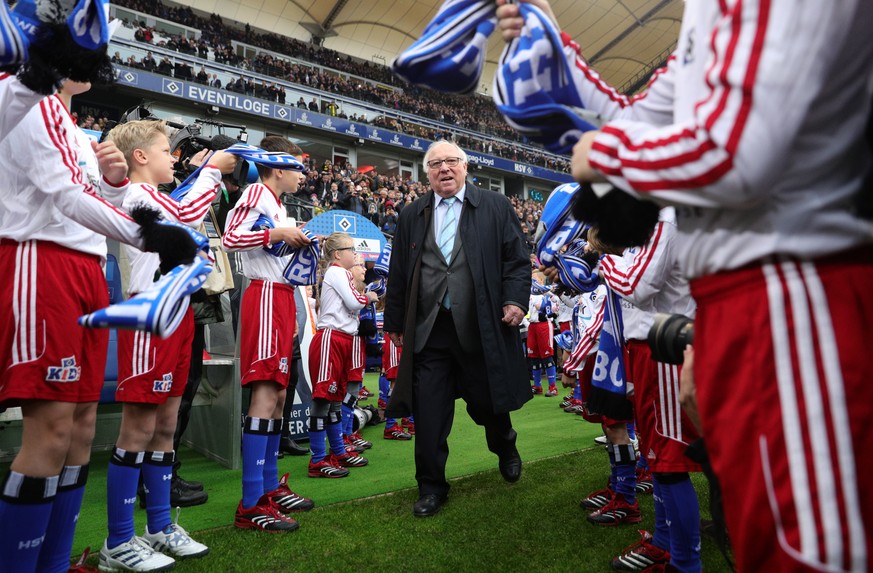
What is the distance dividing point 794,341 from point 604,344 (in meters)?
2.30

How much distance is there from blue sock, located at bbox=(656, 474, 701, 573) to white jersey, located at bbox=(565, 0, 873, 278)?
1572mm

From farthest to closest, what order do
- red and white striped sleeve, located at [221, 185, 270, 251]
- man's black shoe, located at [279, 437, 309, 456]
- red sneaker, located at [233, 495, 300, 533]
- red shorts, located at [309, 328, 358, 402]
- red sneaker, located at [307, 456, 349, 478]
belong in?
man's black shoe, located at [279, 437, 309, 456]
red shorts, located at [309, 328, 358, 402]
red sneaker, located at [307, 456, 349, 478]
red and white striped sleeve, located at [221, 185, 270, 251]
red sneaker, located at [233, 495, 300, 533]

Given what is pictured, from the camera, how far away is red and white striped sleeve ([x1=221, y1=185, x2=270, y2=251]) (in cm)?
313

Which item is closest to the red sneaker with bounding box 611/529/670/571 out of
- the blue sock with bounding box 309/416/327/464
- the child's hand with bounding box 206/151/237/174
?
the blue sock with bounding box 309/416/327/464

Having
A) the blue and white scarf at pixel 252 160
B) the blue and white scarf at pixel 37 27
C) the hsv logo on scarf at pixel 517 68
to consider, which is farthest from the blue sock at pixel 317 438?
the hsv logo on scarf at pixel 517 68

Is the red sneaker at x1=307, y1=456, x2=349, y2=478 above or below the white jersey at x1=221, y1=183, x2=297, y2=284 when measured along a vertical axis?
below

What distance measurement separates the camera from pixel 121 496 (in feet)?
8.09

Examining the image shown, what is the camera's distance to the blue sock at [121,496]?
2.46 meters

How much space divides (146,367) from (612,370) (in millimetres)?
2353

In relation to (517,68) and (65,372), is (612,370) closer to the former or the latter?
(517,68)

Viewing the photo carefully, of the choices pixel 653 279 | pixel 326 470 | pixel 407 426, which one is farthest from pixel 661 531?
pixel 407 426

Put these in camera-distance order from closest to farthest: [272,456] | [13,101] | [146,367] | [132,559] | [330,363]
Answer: [13,101] → [132,559] → [146,367] → [272,456] → [330,363]

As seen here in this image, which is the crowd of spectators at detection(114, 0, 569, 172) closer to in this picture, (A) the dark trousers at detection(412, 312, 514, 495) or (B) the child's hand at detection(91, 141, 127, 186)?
(A) the dark trousers at detection(412, 312, 514, 495)

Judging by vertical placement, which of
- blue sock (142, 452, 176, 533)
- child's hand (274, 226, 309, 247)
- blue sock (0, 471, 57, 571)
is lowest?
blue sock (142, 452, 176, 533)
